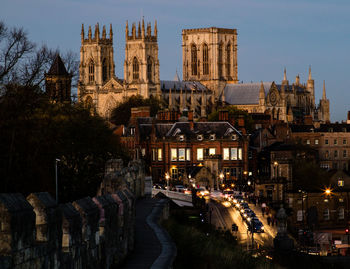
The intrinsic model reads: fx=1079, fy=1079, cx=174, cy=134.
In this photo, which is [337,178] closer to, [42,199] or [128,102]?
[128,102]

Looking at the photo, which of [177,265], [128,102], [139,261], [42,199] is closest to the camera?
[42,199]

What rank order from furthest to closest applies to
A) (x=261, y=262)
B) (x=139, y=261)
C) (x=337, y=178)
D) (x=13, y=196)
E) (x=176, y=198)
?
(x=337, y=178) < (x=176, y=198) < (x=261, y=262) < (x=139, y=261) < (x=13, y=196)

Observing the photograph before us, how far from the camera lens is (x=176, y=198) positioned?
239ft

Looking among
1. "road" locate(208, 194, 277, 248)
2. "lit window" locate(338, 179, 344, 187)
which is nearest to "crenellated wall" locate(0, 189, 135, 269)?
"road" locate(208, 194, 277, 248)

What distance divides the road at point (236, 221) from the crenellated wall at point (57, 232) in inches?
1528

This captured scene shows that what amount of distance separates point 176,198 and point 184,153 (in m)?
32.3

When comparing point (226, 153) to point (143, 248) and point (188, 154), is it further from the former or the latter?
point (143, 248)

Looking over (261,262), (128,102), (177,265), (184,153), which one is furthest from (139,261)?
(128,102)

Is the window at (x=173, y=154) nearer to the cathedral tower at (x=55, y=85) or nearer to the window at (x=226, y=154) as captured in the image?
the window at (x=226, y=154)

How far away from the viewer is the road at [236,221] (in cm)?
6166

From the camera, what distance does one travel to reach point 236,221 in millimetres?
67812

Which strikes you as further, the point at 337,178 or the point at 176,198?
the point at 337,178

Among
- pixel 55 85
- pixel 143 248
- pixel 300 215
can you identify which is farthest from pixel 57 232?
pixel 300 215

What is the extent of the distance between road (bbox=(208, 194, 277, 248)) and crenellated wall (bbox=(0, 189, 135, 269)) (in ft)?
127
